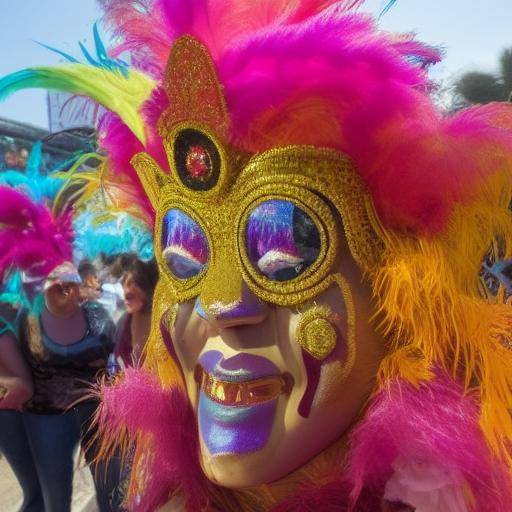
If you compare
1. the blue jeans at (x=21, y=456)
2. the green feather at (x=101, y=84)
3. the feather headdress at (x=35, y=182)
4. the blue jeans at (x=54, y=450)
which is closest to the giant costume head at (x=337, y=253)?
the green feather at (x=101, y=84)

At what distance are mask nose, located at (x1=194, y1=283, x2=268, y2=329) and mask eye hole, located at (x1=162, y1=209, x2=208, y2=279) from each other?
0.11 m

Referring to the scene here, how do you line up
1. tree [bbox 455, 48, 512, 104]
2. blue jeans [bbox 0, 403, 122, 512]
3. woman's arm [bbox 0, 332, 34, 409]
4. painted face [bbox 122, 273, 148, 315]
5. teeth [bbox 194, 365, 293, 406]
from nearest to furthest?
teeth [bbox 194, 365, 293, 406], tree [bbox 455, 48, 512, 104], woman's arm [bbox 0, 332, 34, 409], blue jeans [bbox 0, 403, 122, 512], painted face [bbox 122, 273, 148, 315]

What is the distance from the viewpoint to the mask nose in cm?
102

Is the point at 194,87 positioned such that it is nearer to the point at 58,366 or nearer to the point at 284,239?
the point at 284,239

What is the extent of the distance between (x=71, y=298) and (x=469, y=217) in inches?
73.8

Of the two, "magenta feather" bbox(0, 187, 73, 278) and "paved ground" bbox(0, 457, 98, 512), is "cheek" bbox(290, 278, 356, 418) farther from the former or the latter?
"paved ground" bbox(0, 457, 98, 512)

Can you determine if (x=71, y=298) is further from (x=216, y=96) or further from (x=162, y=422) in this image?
(x=216, y=96)

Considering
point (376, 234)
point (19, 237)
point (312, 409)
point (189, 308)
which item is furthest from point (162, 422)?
point (19, 237)

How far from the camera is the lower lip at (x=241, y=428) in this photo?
1027mm

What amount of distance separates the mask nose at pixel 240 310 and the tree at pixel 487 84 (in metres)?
0.61

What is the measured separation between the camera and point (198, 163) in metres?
1.08

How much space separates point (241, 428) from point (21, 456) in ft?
7.03

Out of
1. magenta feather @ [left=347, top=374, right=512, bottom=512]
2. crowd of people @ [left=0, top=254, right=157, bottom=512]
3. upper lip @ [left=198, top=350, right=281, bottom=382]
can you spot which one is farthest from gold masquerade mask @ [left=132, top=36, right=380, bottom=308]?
crowd of people @ [left=0, top=254, right=157, bottom=512]

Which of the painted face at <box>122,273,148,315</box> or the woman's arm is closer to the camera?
the woman's arm
